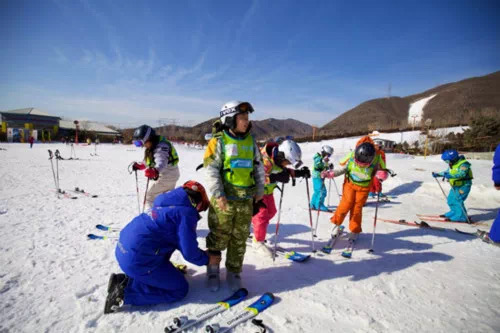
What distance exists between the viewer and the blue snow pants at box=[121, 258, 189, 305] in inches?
103

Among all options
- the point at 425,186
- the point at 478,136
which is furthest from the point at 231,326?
the point at 478,136

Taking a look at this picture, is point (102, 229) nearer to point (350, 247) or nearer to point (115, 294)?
point (115, 294)

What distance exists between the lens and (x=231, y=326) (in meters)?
2.39

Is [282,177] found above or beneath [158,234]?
above

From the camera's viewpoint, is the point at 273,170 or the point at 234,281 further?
the point at 273,170

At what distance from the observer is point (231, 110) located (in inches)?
112

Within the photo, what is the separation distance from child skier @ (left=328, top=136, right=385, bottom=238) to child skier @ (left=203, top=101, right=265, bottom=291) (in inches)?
92.2

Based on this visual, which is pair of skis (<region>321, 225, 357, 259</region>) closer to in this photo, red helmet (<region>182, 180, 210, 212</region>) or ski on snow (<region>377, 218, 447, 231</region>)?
ski on snow (<region>377, 218, 447, 231</region>)

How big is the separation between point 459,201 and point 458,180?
2.05 ft

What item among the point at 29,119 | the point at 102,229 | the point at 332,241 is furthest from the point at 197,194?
the point at 29,119

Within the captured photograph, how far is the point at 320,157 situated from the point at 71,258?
6.88 meters

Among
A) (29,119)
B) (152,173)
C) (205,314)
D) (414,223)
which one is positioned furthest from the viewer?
(29,119)

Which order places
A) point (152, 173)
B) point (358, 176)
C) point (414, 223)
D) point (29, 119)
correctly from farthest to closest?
point (29, 119), point (414, 223), point (358, 176), point (152, 173)

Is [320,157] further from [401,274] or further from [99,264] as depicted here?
[99,264]
